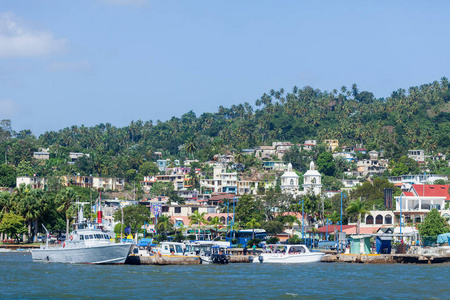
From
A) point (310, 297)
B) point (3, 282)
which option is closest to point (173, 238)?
point (3, 282)

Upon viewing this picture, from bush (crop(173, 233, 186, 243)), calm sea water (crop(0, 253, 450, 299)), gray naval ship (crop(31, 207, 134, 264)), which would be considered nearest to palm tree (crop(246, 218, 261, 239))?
bush (crop(173, 233, 186, 243))

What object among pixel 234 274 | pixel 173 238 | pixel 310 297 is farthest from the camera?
pixel 173 238

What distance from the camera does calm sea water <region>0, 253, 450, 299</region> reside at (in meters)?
58.3

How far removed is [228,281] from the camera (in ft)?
218

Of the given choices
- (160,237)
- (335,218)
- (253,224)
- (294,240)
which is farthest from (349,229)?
(160,237)

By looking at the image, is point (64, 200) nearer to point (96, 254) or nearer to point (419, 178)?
point (96, 254)

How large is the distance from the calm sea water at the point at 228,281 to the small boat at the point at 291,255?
2204mm

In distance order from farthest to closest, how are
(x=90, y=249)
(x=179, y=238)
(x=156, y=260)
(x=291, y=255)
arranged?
(x=179, y=238) → (x=291, y=255) → (x=156, y=260) → (x=90, y=249)

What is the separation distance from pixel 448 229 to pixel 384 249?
19.4 m

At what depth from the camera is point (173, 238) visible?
388 feet

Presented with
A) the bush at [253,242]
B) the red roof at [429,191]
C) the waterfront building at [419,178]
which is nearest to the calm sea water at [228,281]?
the bush at [253,242]

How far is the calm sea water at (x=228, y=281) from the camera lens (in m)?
58.3

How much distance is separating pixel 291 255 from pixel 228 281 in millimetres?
19587

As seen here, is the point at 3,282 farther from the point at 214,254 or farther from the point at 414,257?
the point at 414,257
